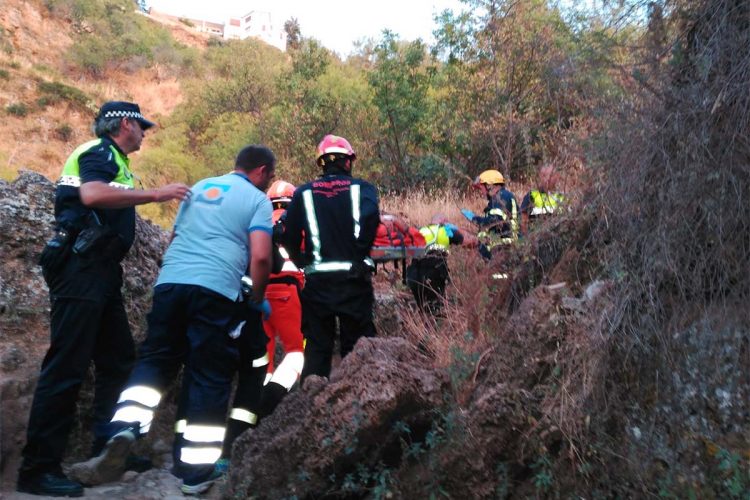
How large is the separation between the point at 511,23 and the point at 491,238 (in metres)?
8.71

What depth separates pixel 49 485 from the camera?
4.46 metres

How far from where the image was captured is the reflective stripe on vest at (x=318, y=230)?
5.54 m

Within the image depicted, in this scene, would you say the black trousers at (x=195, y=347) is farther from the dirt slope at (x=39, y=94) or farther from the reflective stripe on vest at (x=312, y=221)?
the dirt slope at (x=39, y=94)

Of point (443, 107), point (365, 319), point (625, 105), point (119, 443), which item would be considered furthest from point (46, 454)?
point (443, 107)

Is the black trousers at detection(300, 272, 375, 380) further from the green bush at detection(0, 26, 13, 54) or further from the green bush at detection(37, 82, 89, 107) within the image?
the green bush at detection(0, 26, 13, 54)

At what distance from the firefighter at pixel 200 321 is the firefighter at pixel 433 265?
2.91 m

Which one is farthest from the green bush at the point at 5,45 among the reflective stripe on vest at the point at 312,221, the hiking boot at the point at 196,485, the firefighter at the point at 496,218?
the hiking boot at the point at 196,485

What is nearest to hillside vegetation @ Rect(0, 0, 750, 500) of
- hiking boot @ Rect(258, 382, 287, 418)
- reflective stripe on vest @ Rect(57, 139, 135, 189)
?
hiking boot @ Rect(258, 382, 287, 418)

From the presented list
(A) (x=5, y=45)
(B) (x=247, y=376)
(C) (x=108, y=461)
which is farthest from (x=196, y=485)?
(A) (x=5, y=45)

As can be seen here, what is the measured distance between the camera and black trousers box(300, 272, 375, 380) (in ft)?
18.1

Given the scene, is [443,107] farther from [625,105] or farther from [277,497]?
[277,497]

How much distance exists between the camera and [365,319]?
18.4 feet

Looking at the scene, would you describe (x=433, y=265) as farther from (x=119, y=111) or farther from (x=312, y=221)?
(x=119, y=111)

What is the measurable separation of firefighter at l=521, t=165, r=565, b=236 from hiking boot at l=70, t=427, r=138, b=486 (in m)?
3.49
